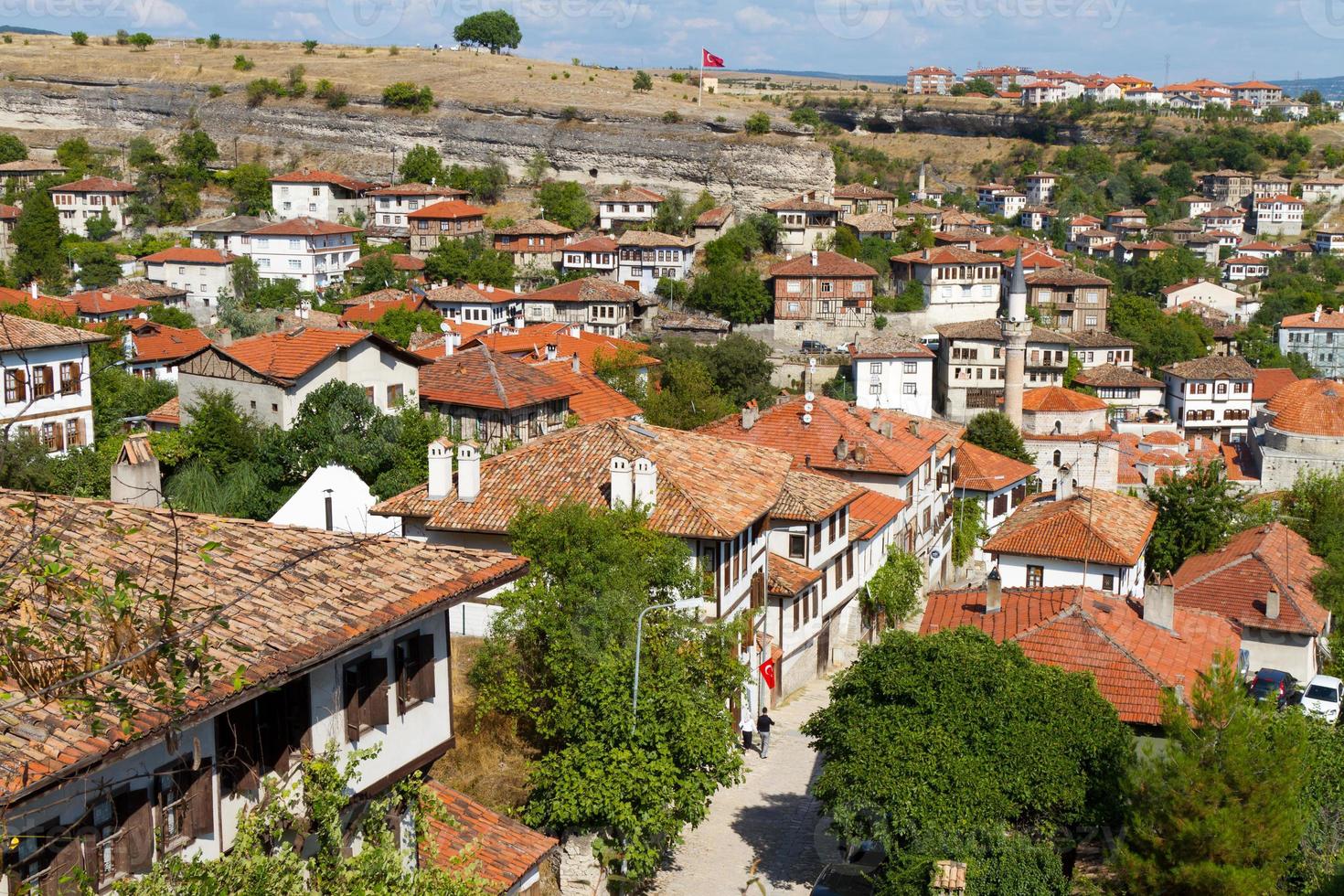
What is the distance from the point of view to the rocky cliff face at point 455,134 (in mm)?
85750

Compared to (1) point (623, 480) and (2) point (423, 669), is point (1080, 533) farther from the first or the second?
(2) point (423, 669)

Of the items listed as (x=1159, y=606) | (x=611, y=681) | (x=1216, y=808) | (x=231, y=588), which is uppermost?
(x=231, y=588)

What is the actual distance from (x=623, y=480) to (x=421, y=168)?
73.3 metres

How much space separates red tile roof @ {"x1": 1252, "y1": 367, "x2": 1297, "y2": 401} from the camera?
252 feet

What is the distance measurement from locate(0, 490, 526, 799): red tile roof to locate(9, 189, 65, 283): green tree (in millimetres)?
68585

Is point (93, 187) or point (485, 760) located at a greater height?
point (93, 187)

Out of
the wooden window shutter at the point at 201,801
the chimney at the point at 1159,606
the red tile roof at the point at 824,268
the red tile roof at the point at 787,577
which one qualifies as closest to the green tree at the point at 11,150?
the red tile roof at the point at 824,268

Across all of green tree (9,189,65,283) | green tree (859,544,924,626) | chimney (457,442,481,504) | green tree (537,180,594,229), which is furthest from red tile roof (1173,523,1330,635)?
green tree (9,189,65,283)

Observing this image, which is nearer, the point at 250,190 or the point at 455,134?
the point at 250,190

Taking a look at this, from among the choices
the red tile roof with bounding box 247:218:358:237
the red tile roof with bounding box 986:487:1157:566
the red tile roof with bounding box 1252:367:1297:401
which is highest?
the red tile roof with bounding box 247:218:358:237

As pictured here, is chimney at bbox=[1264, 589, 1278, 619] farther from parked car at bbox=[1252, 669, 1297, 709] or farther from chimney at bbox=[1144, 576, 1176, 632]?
chimney at bbox=[1144, 576, 1176, 632]

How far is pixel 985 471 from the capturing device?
42.4 m

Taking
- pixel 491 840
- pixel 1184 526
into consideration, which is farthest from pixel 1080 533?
pixel 491 840

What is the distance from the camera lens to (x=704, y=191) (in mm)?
87000
